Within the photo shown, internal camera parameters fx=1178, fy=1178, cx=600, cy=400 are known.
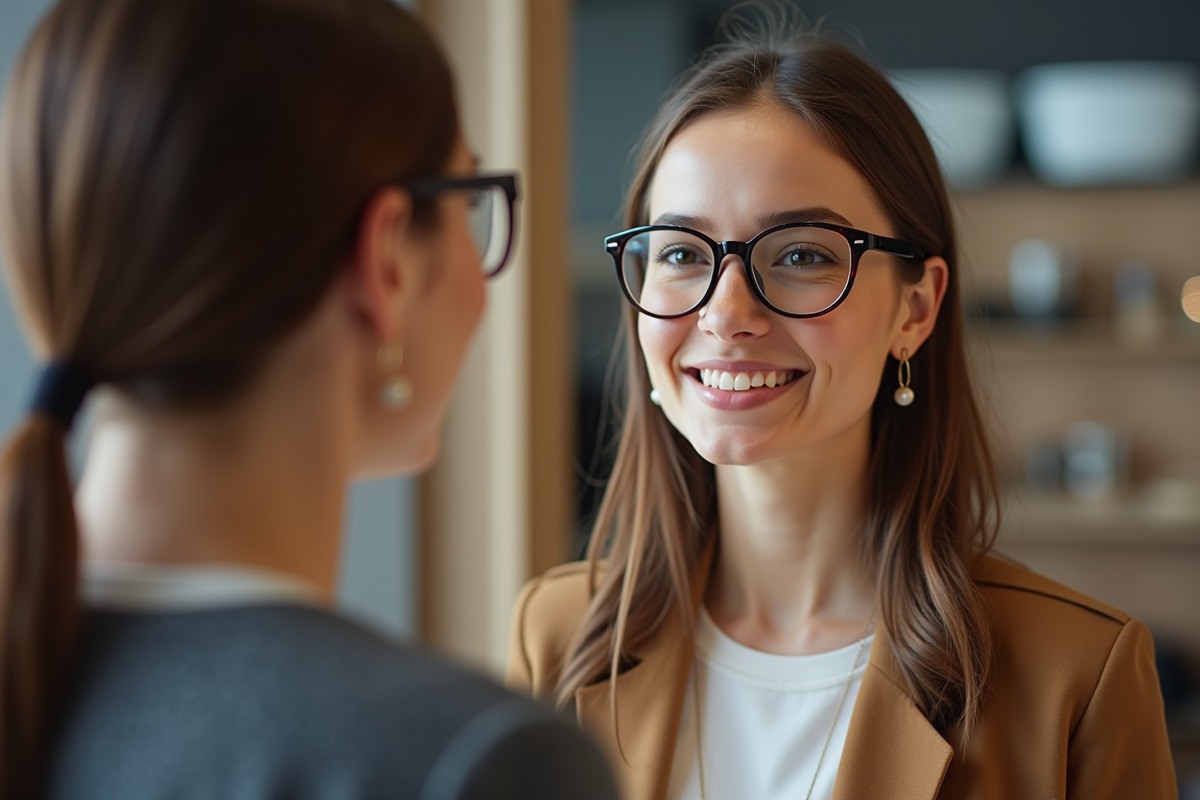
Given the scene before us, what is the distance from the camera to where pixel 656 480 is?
163 centimetres

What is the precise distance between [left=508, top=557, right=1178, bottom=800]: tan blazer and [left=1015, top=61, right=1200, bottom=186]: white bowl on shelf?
2725mm

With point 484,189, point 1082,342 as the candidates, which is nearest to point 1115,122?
point 1082,342

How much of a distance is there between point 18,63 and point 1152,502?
12.9 feet

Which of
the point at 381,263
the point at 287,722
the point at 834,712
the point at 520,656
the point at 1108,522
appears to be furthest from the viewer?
the point at 1108,522

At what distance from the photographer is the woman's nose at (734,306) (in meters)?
1.38

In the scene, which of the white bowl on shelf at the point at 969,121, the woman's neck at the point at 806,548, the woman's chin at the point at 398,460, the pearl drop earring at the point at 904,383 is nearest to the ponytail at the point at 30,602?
the woman's chin at the point at 398,460

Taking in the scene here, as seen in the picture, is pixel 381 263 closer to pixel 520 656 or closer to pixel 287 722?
pixel 287 722

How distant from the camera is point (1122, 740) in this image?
1299 millimetres

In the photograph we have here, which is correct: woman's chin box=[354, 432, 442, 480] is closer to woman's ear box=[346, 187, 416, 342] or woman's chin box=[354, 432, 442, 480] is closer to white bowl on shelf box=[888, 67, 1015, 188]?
woman's ear box=[346, 187, 416, 342]

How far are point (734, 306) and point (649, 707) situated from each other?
511 mm

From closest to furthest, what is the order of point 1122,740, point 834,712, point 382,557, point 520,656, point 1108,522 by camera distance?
point 1122,740 < point 834,712 < point 520,656 < point 382,557 < point 1108,522

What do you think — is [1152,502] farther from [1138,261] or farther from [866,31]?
[866,31]

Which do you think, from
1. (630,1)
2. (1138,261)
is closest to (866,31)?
(630,1)

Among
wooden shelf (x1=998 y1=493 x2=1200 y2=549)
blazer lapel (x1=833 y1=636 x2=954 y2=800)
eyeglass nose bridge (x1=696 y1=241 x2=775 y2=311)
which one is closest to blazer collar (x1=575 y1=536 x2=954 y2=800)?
blazer lapel (x1=833 y1=636 x2=954 y2=800)
